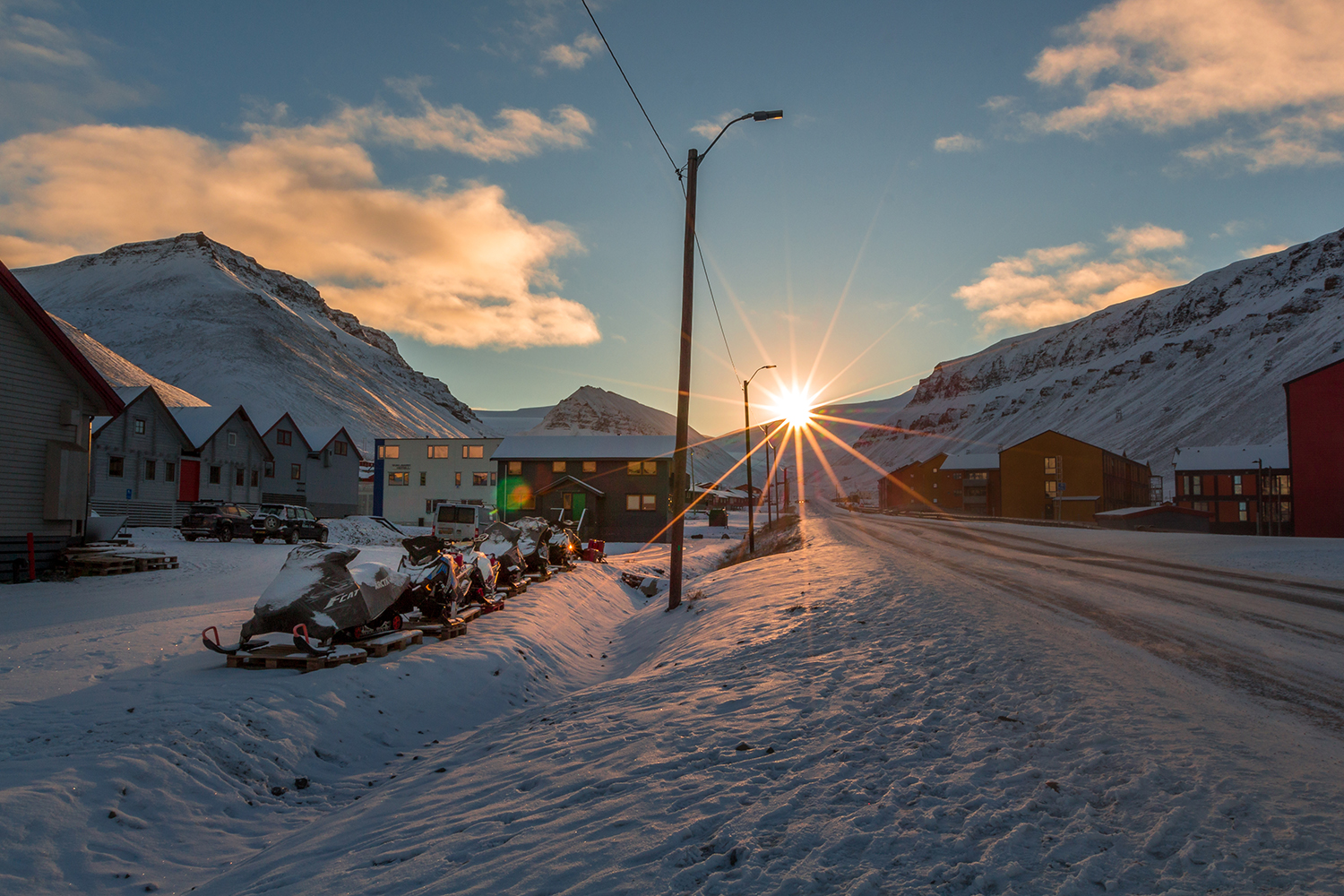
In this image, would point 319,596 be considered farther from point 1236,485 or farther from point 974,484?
point 974,484

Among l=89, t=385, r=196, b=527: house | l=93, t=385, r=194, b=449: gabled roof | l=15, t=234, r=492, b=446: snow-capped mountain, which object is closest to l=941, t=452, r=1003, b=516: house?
l=93, t=385, r=194, b=449: gabled roof

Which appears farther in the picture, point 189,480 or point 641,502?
point 641,502

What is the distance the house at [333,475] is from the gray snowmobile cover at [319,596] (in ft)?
166

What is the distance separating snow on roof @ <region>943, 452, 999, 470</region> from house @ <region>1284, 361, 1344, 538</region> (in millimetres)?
55734

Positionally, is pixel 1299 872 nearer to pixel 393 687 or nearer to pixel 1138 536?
pixel 393 687

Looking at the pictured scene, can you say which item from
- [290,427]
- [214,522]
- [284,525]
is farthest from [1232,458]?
[290,427]

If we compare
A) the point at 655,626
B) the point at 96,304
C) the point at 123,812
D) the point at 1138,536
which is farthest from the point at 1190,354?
the point at 96,304

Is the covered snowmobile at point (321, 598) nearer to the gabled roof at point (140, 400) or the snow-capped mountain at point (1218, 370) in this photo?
the gabled roof at point (140, 400)

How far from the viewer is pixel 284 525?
1268 inches

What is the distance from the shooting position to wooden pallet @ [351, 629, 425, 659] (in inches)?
401

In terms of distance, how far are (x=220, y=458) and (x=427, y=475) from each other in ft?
53.5

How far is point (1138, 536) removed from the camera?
2978 centimetres

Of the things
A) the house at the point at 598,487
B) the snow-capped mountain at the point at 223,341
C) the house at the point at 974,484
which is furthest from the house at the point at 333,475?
the house at the point at 974,484

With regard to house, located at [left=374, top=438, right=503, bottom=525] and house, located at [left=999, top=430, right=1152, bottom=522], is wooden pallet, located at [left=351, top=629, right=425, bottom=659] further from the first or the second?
house, located at [left=999, top=430, right=1152, bottom=522]
